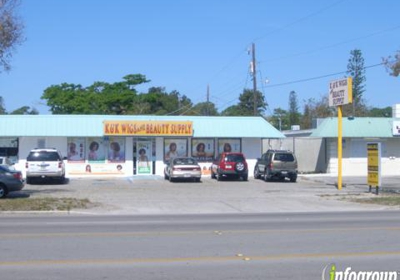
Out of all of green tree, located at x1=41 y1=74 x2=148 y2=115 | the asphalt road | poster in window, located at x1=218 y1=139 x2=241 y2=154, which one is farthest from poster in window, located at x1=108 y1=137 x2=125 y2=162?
green tree, located at x1=41 y1=74 x2=148 y2=115

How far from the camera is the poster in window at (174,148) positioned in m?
39.8

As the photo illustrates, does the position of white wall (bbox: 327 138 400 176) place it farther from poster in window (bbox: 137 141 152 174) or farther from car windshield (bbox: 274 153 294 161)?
poster in window (bbox: 137 141 152 174)

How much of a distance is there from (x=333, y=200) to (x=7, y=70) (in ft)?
47.4

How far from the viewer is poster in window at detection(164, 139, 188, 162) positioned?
39.8m

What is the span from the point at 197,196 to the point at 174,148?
45.8ft

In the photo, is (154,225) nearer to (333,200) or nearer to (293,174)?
(333,200)

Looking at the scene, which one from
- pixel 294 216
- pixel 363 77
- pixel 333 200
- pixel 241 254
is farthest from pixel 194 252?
pixel 363 77

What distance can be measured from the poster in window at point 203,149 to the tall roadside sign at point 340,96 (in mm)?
11245

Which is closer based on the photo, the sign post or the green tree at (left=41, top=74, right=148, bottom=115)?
the sign post

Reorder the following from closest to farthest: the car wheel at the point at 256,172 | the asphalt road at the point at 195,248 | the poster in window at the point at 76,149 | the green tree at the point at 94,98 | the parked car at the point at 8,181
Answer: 1. the asphalt road at the point at 195,248
2. the parked car at the point at 8,181
3. the poster in window at the point at 76,149
4. the car wheel at the point at 256,172
5. the green tree at the point at 94,98

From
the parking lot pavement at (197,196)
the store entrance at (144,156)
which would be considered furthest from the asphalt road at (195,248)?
the store entrance at (144,156)

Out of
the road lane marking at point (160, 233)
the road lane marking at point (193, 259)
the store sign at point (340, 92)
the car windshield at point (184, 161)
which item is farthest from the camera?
the car windshield at point (184, 161)

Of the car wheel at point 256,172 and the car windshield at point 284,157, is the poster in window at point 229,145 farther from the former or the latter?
the car windshield at point 284,157

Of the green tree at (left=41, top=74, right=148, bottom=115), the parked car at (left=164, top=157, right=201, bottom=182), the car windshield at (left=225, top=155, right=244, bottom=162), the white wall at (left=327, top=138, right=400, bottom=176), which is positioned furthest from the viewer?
the green tree at (left=41, top=74, right=148, bottom=115)
